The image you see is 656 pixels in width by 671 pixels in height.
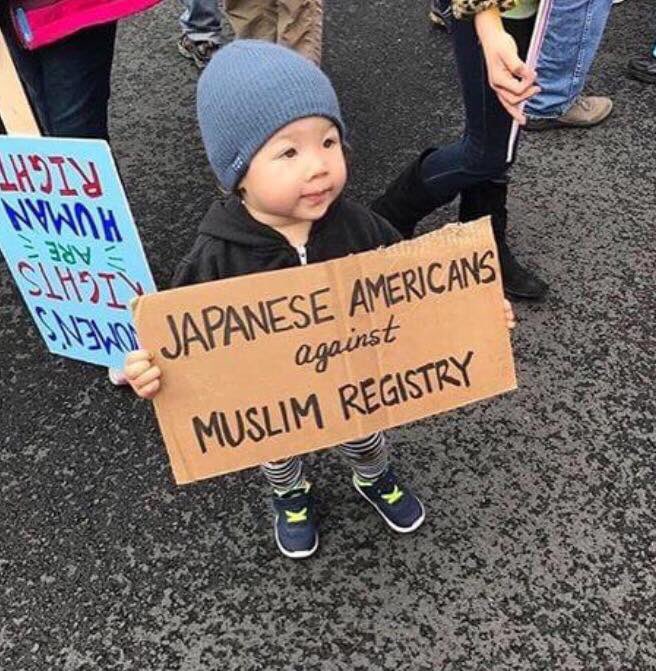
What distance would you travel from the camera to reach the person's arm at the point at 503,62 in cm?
165

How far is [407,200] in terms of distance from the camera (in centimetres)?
241

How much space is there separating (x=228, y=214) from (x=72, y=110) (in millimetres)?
767

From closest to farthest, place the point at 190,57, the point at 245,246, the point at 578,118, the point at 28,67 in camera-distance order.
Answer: the point at 245,246 < the point at 28,67 < the point at 578,118 < the point at 190,57

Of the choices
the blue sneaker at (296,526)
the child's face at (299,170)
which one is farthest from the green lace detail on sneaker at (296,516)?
the child's face at (299,170)

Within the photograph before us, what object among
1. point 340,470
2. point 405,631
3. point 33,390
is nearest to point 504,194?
point 340,470

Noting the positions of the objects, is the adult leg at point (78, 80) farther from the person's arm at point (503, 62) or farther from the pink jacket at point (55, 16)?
the person's arm at point (503, 62)

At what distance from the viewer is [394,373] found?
150cm

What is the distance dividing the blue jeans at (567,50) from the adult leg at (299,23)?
80 centimetres

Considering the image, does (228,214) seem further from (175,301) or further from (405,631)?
(405,631)

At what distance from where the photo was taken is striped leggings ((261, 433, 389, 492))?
5.96 feet

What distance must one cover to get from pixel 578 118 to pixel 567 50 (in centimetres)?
64

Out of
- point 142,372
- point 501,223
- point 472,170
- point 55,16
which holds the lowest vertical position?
point 501,223

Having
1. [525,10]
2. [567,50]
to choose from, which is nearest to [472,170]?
[525,10]

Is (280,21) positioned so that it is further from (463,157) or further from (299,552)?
(299,552)
